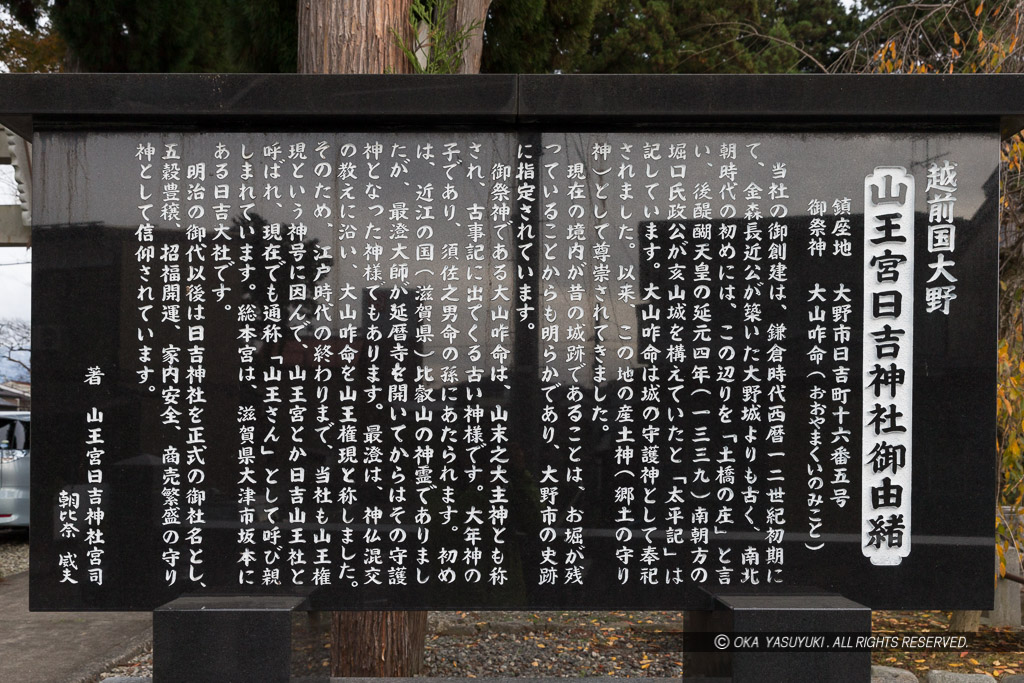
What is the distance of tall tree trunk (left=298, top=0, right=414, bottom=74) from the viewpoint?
12.9 feet

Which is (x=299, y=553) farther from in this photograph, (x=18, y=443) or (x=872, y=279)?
(x=18, y=443)

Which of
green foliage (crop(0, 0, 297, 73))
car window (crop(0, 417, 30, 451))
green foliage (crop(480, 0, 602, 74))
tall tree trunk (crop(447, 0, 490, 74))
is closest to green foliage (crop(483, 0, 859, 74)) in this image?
green foliage (crop(480, 0, 602, 74))

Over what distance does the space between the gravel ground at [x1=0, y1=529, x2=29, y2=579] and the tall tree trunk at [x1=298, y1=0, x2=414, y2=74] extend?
8403 mm

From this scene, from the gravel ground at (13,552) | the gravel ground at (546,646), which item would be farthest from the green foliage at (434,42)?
the gravel ground at (13,552)

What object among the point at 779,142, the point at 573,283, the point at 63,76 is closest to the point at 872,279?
the point at 779,142

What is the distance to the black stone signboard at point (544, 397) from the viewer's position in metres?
2.96

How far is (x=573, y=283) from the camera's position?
2.98 meters

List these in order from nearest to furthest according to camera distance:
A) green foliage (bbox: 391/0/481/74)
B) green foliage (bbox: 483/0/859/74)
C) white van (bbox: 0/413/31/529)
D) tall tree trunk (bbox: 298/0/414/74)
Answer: green foliage (bbox: 391/0/481/74), tall tree trunk (bbox: 298/0/414/74), green foliage (bbox: 483/0/859/74), white van (bbox: 0/413/31/529)

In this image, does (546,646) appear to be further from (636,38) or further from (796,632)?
(636,38)

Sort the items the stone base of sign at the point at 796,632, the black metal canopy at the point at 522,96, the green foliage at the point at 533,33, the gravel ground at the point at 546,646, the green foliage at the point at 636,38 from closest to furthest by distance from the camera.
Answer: the stone base of sign at the point at 796,632 → the black metal canopy at the point at 522,96 → the gravel ground at the point at 546,646 → the green foliage at the point at 533,33 → the green foliage at the point at 636,38

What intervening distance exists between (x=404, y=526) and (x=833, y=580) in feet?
6.41

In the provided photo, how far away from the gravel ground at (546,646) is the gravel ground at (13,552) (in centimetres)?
498

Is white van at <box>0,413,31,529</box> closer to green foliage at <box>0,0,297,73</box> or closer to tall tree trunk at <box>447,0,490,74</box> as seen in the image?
green foliage at <box>0,0,297,73</box>

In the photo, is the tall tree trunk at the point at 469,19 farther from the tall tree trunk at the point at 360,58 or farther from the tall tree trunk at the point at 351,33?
the tall tree trunk at the point at 351,33
